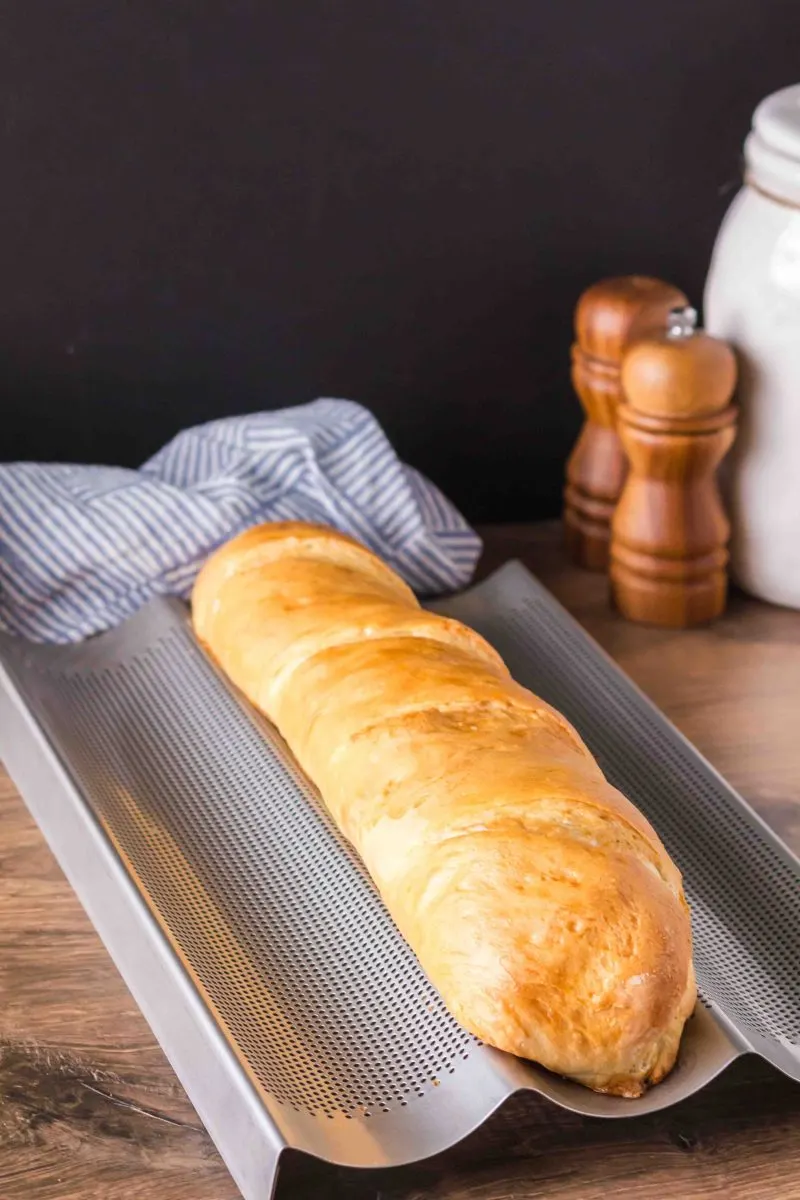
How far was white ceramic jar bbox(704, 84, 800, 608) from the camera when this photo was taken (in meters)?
1.11

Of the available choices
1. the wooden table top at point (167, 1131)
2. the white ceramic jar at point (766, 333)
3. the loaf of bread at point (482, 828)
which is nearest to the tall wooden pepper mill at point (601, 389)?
the white ceramic jar at point (766, 333)

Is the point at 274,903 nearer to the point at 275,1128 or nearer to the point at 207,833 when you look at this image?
the point at 207,833

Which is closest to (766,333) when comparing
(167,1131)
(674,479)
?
(674,479)

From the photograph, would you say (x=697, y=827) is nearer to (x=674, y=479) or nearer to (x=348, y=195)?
(x=674, y=479)

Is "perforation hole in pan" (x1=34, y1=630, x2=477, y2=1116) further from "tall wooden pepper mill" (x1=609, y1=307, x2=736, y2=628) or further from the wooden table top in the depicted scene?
"tall wooden pepper mill" (x1=609, y1=307, x2=736, y2=628)

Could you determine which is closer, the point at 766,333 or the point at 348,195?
the point at 766,333

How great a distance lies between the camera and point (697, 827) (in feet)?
3.13

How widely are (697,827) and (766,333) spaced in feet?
1.30

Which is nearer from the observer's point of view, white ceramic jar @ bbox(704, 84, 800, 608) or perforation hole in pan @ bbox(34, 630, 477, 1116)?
perforation hole in pan @ bbox(34, 630, 477, 1116)

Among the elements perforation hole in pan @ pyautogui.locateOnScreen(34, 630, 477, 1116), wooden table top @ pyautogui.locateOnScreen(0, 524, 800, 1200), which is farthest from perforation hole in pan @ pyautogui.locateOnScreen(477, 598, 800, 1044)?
perforation hole in pan @ pyautogui.locateOnScreen(34, 630, 477, 1116)

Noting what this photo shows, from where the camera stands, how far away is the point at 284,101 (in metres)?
1.23

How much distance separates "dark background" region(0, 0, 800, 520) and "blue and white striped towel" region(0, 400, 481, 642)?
0.27 feet

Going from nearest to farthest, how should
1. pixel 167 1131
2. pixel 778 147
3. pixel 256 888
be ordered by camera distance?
pixel 167 1131
pixel 256 888
pixel 778 147

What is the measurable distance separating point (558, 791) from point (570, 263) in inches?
26.9
